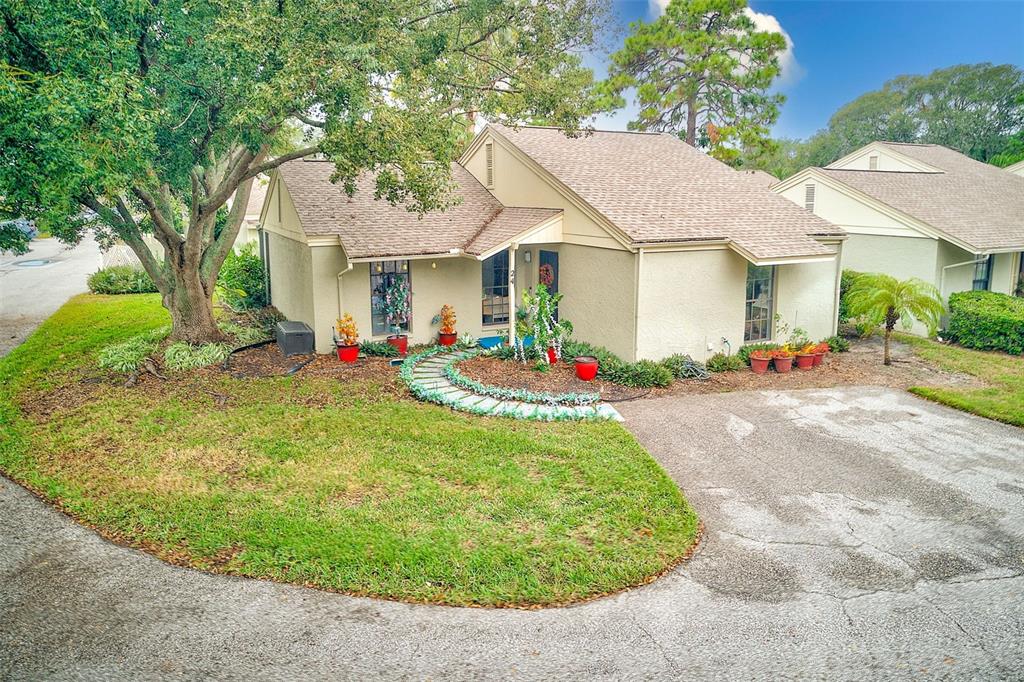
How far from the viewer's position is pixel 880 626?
596cm

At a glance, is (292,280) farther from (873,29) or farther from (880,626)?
(873,29)

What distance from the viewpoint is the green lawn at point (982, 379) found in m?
11.8

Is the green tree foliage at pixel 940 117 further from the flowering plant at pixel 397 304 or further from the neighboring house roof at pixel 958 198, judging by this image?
the flowering plant at pixel 397 304

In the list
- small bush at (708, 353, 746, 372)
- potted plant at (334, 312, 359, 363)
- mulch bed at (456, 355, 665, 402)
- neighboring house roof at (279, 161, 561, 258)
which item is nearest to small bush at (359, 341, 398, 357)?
potted plant at (334, 312, 359, 363)

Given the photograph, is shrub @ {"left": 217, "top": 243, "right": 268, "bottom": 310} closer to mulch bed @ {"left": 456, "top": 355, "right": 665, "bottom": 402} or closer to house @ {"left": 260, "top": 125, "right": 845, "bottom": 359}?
house @ {"left": 260, "top": 125, "right": 845, "bottom": 359}

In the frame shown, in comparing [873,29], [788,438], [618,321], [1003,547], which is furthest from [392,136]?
[873,29]

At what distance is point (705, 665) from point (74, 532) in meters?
6.80

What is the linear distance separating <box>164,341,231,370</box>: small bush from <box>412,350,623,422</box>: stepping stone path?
187 inches

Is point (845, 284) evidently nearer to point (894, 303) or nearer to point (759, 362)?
point (894, 303)

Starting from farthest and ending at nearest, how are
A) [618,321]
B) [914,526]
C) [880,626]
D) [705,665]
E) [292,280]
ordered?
[292,280] < [618,321] < [914,526] < [880,626] < [705,665]

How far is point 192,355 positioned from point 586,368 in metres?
8.41

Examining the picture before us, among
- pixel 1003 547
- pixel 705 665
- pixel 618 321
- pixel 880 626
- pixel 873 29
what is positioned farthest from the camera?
pixel 873 29

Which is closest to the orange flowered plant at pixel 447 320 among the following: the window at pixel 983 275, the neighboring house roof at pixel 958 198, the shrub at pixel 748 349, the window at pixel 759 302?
the shrub at pixel 748 349

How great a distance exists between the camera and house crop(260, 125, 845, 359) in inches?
541
